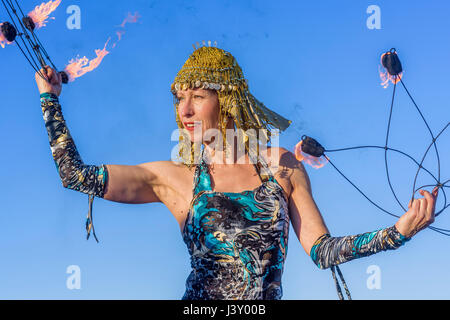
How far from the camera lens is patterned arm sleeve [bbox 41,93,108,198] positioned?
5.60m

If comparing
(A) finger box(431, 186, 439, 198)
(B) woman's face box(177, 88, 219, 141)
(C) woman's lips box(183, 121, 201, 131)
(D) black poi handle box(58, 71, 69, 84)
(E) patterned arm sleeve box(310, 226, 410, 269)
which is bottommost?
(E) patterned arm sleeve box(310, 226, 410, 269)

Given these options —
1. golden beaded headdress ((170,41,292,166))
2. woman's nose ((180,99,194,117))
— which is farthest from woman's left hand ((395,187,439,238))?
woman's nose ((180,99,194,117))

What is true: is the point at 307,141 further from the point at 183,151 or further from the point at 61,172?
the point at 61,172

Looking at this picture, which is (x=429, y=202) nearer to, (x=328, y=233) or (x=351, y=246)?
(x=351, y=246)

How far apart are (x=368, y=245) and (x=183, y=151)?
1.86 m

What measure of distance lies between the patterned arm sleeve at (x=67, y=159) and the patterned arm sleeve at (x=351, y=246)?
184 centimetres

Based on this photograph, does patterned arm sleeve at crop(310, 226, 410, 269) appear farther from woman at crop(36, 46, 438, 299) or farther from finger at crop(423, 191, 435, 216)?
finger at crop(423, 191, 435, 216)

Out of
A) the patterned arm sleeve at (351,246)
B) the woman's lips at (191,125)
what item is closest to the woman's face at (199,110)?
the woman's lips at (191,125)

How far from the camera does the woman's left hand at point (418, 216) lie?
5.21 m

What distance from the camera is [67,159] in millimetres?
5598

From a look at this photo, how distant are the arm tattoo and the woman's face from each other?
857 mm

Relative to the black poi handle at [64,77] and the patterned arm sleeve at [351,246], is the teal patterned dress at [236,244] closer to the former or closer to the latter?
the patterned arm sleeve at [351,246]
